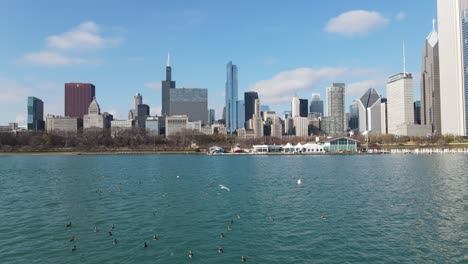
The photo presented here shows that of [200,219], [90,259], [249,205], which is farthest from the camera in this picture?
[249,205]

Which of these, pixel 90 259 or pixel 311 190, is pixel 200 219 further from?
pixel 311 190

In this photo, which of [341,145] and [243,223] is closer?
[243,223]

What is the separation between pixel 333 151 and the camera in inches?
7047

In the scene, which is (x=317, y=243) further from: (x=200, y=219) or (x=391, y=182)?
(x=391, y=182)

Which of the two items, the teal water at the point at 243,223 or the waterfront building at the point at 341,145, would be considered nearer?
the teal water at the point at 243,223

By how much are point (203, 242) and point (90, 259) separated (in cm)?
753

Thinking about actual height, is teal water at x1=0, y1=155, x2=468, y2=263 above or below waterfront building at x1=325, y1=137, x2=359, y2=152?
below

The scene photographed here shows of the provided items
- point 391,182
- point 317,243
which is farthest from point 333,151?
point 317,243

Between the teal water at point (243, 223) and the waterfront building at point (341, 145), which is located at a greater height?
the waterfront building at point (341, 145)

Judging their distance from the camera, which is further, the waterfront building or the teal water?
the waterfront building

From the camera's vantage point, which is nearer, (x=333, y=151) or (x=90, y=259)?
(x=90, y=259)

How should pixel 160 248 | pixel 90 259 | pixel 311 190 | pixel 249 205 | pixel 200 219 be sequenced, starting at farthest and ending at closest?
1. pixel 311 190
2. pixel 249 205
3. pixel 200 219
4. pixel 160 248
5. pixel 90 259

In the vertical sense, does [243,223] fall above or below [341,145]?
below

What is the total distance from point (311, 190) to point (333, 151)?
441 feet
